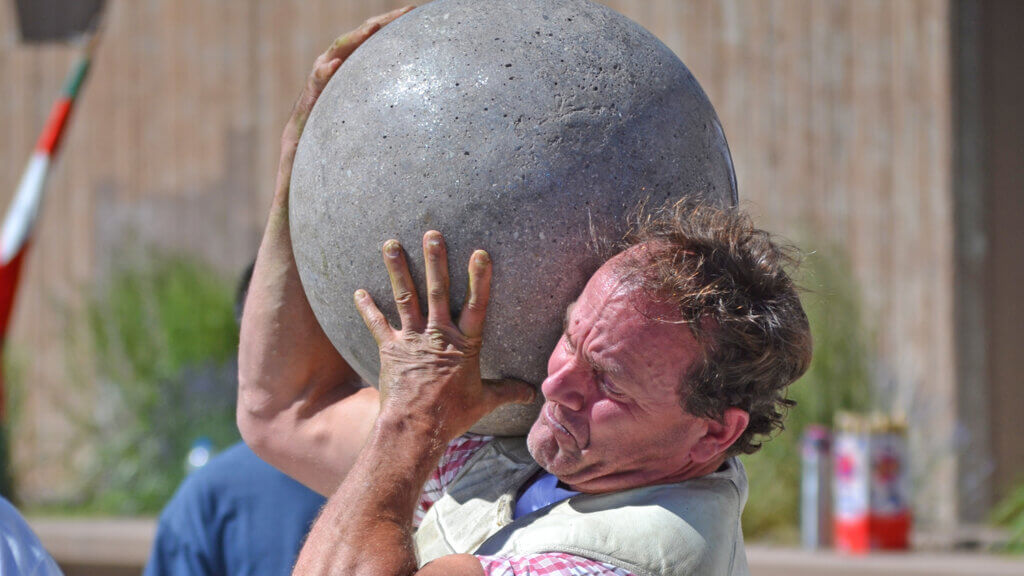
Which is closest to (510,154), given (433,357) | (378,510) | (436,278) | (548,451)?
(436,278)

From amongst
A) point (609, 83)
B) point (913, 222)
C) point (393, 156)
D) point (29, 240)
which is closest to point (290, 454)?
point (393, 156)

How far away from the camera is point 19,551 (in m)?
2.12

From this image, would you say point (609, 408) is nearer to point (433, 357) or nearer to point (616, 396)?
point (616, 396)

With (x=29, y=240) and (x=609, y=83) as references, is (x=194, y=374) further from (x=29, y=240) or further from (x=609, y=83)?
(x=609, y=83)

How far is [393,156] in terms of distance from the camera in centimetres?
190

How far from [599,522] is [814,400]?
491 centimetres

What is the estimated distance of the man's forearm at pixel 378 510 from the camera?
1810 mm

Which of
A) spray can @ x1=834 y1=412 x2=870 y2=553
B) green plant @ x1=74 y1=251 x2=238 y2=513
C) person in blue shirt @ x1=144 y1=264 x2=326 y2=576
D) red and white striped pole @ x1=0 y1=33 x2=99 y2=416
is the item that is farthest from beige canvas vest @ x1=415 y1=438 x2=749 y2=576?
green plant @ x1=74 y1=251 x2=238 y2=513

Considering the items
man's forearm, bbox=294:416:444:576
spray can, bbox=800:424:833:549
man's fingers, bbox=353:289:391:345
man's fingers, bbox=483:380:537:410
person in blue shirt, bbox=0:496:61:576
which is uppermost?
man's fingers, bbox=353:289:391:345

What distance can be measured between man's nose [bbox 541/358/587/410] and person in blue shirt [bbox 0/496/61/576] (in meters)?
0.98

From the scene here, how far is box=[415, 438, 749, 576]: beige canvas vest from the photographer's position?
178 centimetres

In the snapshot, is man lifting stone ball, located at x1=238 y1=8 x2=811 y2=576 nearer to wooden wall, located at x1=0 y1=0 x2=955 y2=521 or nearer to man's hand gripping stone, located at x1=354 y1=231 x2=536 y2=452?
man's hand gripping stone, located at x1=354 y1=231 x2=536 y2=452

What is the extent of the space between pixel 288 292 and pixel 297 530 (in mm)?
1253

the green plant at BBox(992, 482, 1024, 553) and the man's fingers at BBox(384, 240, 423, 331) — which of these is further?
the green plant at BBox(992, 482, 1024, 553)
